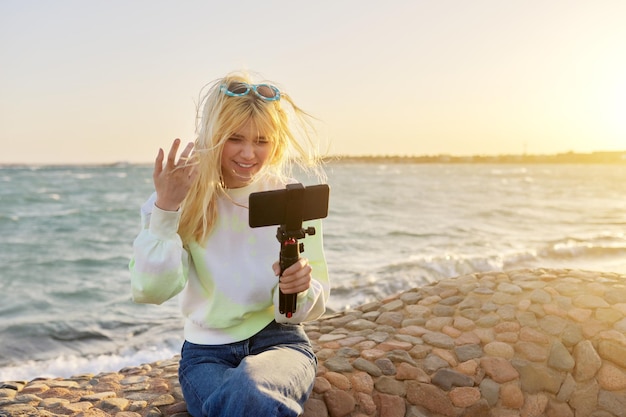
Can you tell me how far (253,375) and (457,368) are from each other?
1621 mm

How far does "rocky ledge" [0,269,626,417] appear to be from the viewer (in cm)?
312

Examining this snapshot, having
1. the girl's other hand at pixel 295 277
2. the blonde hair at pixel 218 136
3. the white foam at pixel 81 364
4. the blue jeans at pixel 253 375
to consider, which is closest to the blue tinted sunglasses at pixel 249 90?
the blonde hair at pixel 218 136

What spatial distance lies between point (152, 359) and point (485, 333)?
3.10m

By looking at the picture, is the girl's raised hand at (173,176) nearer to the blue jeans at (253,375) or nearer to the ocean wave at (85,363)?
the blue jeans at (253,375)

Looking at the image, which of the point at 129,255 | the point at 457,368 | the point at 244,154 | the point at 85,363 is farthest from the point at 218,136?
the point at 129,255

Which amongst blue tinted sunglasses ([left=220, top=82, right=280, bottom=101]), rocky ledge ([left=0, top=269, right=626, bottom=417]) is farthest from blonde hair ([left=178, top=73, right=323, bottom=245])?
rocky ledge ([left=0, top=269, right=626, bottom=417])

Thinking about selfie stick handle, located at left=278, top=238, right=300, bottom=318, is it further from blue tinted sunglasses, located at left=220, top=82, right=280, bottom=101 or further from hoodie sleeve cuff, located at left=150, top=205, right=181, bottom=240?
blue tinted sunglasses, located at left=220, top=82, right=280, bottom=101

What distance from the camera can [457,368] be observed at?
3.42 m

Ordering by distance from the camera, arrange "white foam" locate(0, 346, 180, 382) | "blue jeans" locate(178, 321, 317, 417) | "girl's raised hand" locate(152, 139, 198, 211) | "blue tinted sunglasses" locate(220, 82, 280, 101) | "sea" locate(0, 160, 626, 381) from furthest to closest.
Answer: "sea" locate(0, 160, 626, 381) → "white foam" locate(0, 346, 180, 382) → "blue tinted sunglasses" locate(220, 82, 280, 101) → "girl's raised hand" locate(152, 139, 198, 211) → "blue jeans" locate(178, 321, 317, 417)

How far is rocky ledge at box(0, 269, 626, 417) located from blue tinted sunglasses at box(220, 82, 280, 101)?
1523mm

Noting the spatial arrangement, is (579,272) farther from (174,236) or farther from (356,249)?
(356,249)

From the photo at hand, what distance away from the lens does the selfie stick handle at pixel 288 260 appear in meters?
2.25

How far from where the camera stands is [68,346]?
238 inches

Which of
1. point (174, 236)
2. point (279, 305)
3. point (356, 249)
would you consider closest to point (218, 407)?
point (279, 305)
